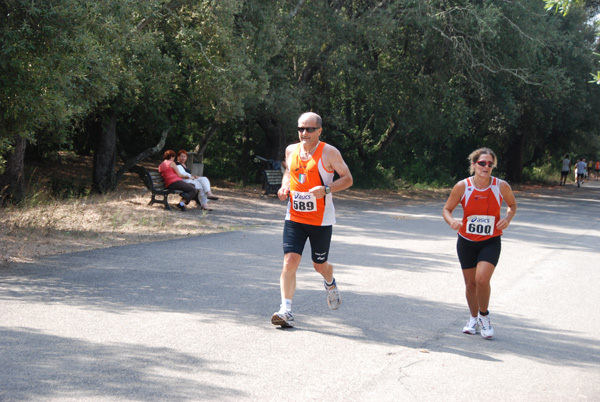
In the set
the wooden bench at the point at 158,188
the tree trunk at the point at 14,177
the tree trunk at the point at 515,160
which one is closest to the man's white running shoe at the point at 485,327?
the wooden bench at the point at 158,188

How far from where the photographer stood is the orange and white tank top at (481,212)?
5.95 m

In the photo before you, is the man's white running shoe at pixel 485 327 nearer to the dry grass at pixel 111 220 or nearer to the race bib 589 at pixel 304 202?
the race bib 589 at pixel 304 202

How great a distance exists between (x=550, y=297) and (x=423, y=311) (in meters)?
1.91

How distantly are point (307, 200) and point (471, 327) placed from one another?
1.85 metres

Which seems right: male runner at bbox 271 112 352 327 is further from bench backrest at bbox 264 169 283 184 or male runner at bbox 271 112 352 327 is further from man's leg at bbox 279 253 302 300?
bench backrest at bbox 264 169 283 184

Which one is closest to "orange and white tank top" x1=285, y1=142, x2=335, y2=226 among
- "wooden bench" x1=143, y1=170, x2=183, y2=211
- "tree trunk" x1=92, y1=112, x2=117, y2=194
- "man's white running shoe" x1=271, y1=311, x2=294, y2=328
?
"man's white running shoe" x1=271, y1=311, x2=294, y2=328

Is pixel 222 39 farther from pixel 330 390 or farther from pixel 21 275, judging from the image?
pixel 330 390

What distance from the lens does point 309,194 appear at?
6.02m

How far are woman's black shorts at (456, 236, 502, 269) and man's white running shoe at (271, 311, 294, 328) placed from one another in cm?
157

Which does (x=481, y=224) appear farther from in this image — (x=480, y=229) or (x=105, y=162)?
(x=105, y=162)

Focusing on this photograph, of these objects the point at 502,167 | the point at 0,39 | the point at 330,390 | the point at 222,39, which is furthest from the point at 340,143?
the point at 330,390

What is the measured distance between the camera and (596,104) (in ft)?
108

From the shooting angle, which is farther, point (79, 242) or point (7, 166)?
point (7, 166)

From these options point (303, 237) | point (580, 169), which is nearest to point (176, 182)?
point (303, 237)
